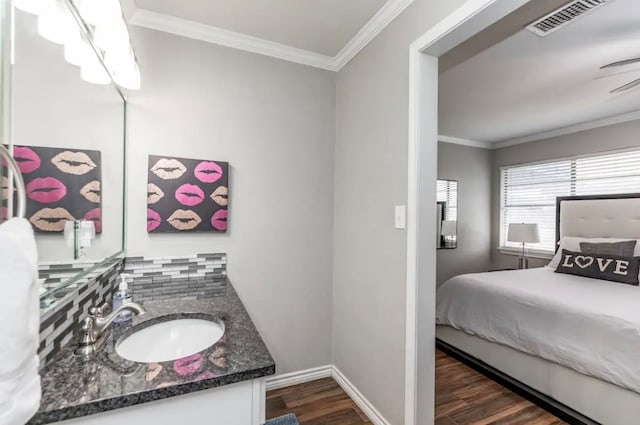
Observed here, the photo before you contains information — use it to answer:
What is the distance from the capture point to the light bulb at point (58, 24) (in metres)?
0.91

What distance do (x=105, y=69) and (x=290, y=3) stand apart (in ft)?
3.41

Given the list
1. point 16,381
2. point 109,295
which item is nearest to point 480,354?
point 109,295

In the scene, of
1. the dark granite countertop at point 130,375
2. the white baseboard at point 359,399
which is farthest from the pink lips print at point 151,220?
the white baseboard at point 359,399

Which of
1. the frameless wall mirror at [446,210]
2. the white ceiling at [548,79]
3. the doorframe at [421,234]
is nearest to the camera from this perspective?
the doorframe at [421,234]

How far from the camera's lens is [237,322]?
124cm

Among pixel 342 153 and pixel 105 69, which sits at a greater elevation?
pixel 105 69

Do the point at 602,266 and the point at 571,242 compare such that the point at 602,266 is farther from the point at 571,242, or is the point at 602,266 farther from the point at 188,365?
the point at 188,365

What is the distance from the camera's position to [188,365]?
35.2 inches

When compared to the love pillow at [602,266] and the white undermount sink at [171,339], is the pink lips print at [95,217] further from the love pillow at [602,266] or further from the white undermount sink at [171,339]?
the love pillow at [602,266]

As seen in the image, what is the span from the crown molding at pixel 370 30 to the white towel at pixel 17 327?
1893 mm

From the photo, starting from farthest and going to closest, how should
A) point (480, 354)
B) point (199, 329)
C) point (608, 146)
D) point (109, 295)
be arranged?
point (608, 146) → point (480, 354) → point (109, 295) → point (199, 329)

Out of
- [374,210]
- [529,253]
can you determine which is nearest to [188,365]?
[374,210]

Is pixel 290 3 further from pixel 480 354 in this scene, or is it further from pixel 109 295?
pixel 480 354

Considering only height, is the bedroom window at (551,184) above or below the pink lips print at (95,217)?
above
